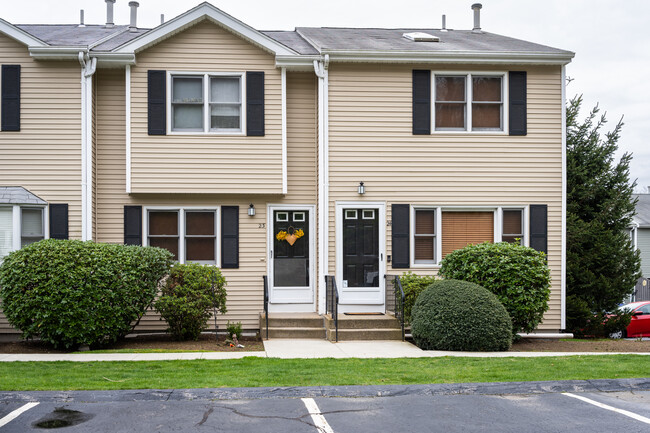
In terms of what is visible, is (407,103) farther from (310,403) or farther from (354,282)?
(310,403)

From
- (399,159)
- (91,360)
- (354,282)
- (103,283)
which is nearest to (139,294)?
(103,283)

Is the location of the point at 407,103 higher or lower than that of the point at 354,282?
higher

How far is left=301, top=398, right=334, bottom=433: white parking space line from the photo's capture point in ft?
19.5

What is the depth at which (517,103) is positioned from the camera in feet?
44.4

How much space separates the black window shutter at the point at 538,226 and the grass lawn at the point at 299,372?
13.8 feet

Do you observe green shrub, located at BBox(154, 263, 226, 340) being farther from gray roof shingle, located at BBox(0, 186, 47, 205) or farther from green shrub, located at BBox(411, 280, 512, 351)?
green shrub, located at BBox(411, 280, 512, 351)

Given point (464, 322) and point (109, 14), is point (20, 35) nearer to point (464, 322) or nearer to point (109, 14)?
point (109, 14)

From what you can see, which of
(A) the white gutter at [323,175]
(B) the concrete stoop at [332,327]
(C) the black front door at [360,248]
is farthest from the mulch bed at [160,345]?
(C) the black front door at [360,248]

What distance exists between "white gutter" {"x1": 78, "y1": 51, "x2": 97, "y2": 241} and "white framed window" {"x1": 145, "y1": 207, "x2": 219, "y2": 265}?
1.18 m

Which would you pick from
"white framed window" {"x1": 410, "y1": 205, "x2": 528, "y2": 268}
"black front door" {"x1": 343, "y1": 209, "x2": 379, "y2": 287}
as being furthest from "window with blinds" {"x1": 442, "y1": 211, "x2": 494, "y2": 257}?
"black front door" {"x1": 343, "y1": 209, "x2": 379, "y2": 287}

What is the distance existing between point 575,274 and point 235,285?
25.3 ft

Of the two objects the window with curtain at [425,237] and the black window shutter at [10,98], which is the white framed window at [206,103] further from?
the window with curtain at [425,237]

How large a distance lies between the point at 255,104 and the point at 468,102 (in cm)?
456

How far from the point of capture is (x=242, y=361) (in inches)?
362
